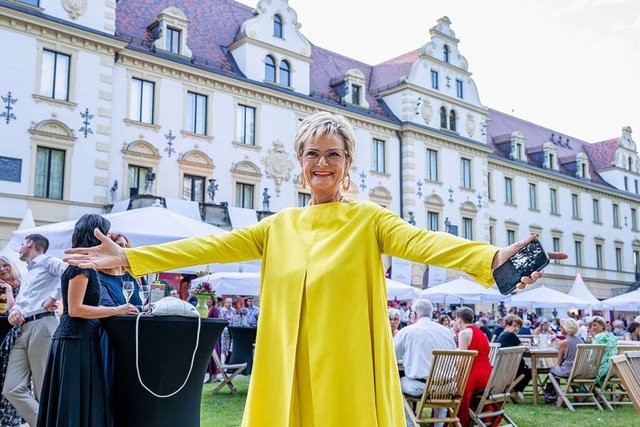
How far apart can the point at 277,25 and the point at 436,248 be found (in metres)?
26.5

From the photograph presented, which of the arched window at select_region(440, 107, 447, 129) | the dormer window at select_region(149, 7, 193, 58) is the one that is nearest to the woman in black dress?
the dormer window at select_region(149, 7, 193, 58)

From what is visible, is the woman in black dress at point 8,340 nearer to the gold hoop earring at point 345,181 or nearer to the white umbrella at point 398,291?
the gold hoop earring at point 345,181

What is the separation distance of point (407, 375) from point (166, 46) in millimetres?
18924

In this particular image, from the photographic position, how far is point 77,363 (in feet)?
15.4

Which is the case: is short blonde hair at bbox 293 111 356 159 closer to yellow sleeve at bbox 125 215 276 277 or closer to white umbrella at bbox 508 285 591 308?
yellow sleeve at bbox 125 215 276 277

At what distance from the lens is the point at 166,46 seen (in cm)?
2364

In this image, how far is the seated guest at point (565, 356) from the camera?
11.1 metres

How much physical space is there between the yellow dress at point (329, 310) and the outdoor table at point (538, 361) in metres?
9.71

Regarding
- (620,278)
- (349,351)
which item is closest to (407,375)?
(349,351)

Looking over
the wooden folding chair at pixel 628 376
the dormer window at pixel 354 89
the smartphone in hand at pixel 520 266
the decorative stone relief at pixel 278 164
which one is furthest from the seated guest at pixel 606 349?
the dormer window at pixel 354 89

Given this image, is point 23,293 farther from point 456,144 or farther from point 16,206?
point 456,144

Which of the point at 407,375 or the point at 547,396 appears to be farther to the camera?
the point at 547,396

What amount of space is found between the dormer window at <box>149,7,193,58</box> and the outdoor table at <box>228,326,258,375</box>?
14.8m

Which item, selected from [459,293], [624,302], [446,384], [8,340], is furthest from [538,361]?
[624,302]
